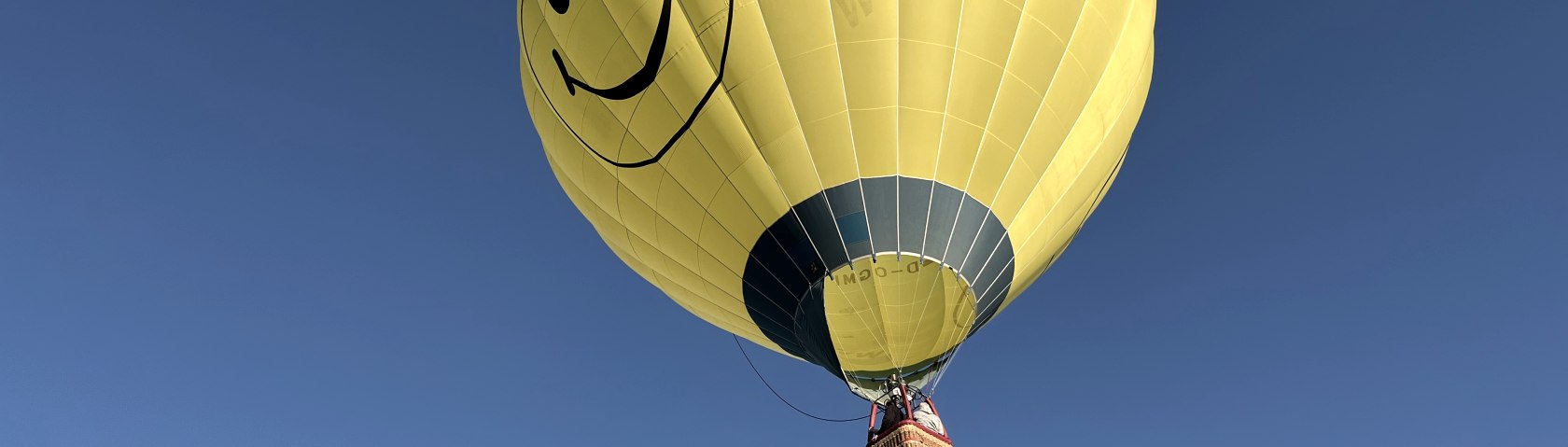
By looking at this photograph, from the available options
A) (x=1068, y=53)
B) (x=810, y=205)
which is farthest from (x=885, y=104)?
(x=1068, y=53)

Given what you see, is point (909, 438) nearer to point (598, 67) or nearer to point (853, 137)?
point (853, 137)

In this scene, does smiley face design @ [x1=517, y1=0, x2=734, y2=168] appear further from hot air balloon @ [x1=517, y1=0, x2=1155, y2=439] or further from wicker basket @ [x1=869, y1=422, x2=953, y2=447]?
wicker basket @ [x1=869, y1=422, x2=953, y2=447]

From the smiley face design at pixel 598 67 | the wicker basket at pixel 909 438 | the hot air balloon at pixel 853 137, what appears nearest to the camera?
the hot air balloon at pixel 853 137

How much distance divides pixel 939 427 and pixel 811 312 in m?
2.84

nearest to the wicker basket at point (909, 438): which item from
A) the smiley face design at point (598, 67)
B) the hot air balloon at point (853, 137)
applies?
the hot air balloon at point (853, 137)

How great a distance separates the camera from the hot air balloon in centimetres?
1226

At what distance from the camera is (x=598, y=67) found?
43.3 ft

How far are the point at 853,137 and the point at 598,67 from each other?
11.7 feet

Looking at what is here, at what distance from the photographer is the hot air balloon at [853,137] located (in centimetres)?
1226

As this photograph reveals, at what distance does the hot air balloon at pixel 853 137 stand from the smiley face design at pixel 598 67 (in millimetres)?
30

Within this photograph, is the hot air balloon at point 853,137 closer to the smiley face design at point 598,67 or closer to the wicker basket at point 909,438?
the smiley face design at point 598,67

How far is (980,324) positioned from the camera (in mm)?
14414

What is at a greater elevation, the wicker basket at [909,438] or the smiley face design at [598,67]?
the smiley face design at [598,67]

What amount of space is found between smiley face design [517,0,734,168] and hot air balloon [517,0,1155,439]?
0.10 ft
